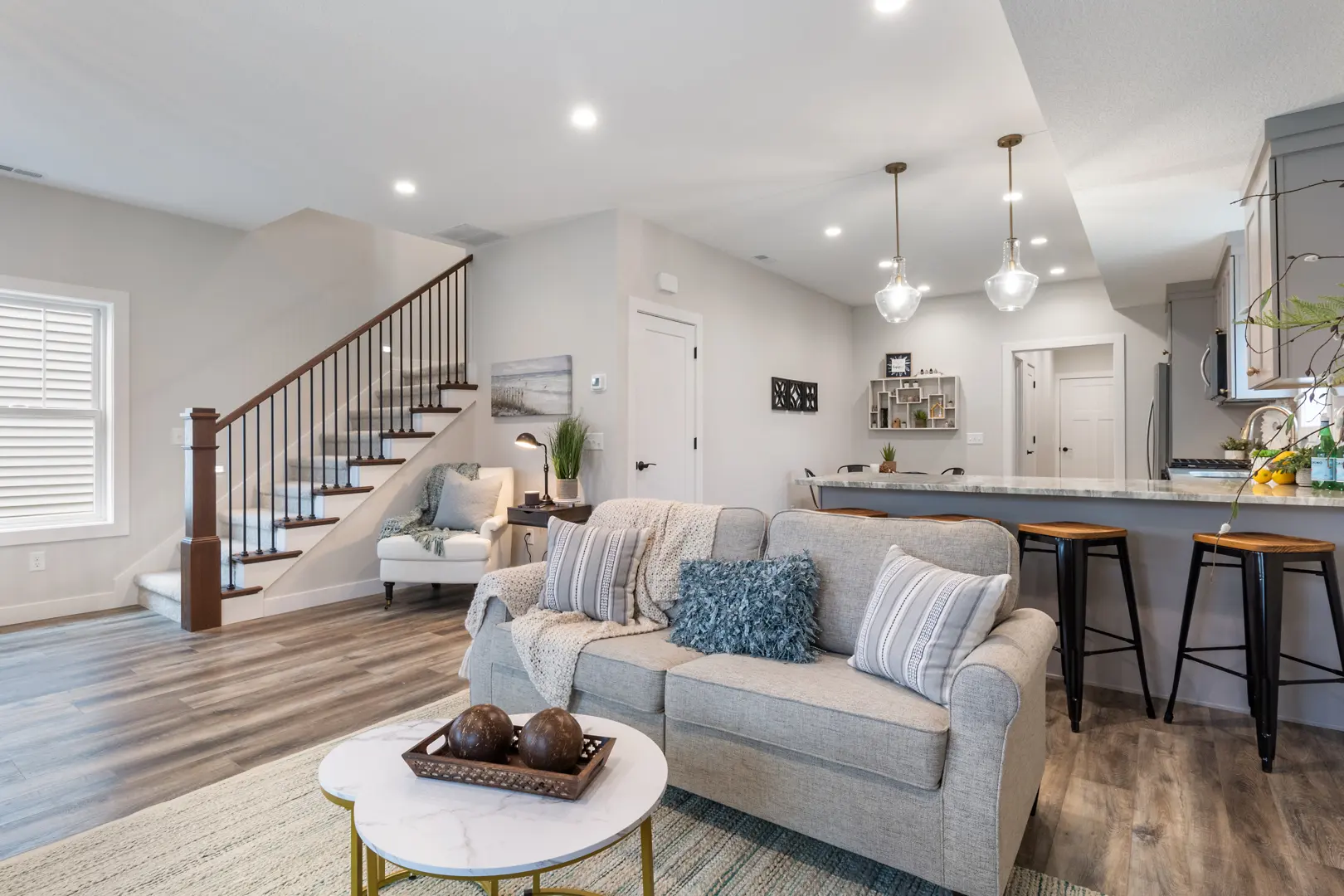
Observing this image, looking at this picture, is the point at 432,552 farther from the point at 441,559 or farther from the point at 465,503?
the point at 465,503

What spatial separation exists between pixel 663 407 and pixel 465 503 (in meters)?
1.54

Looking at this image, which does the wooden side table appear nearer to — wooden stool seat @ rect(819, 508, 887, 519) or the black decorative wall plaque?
wooden stool seat @ rect(819, 508, 887, 519)

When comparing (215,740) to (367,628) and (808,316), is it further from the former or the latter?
(808,316)

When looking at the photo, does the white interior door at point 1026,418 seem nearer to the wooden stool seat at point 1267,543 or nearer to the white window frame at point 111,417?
the wooden stool seat at point 1267,543

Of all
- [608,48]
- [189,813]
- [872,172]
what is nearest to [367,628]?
[189,813]

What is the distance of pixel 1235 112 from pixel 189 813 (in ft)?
14.3

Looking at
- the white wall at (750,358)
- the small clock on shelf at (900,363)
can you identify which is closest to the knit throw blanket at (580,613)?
the white wall at (750,358)

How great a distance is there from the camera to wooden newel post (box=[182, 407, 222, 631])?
4047mm

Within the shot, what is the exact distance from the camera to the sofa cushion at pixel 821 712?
161cm

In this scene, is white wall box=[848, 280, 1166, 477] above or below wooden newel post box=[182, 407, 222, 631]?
above

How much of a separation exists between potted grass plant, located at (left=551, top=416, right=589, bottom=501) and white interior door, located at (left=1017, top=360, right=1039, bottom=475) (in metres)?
4.71

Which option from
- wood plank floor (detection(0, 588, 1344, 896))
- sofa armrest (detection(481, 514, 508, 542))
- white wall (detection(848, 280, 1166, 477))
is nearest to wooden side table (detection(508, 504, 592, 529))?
sofa armrest (detection(481, 514, 508, 542))

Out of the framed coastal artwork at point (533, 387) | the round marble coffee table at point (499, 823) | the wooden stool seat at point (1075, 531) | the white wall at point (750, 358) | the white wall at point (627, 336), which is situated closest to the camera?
the round marble coffee table at point (499, 823)

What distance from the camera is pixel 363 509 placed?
493 cm
